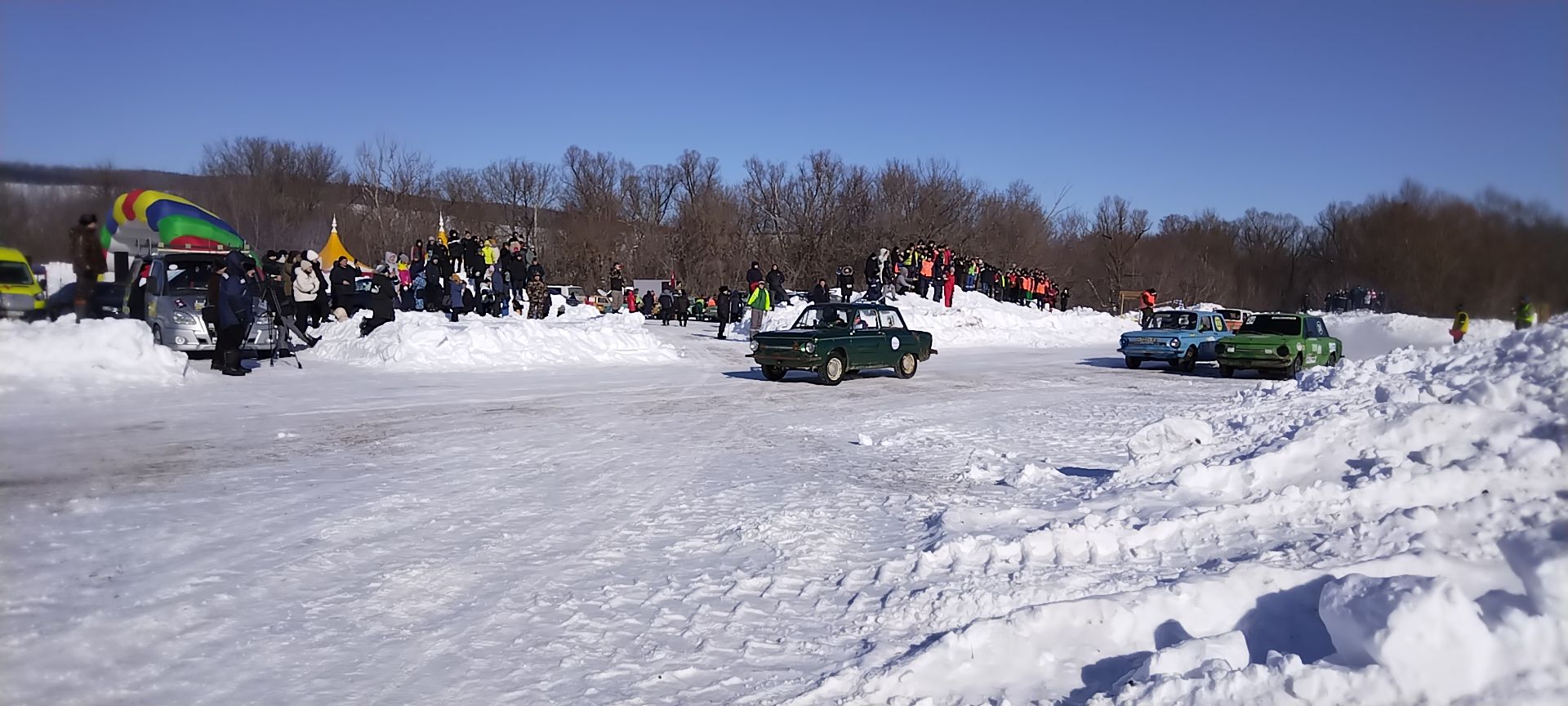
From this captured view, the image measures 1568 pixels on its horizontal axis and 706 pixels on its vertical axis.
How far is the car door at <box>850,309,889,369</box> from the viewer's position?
18484mm

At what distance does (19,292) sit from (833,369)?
12456 mm

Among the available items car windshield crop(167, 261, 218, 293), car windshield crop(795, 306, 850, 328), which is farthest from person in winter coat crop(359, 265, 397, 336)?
car windshield crop(795, 306, 850, 328)

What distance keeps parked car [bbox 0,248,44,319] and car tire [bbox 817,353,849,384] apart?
11530 mm

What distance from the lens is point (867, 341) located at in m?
18.7

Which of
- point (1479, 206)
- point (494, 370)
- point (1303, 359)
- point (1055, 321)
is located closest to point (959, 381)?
point (1303, 359)

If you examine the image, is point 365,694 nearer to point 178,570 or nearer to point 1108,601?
point 178,570

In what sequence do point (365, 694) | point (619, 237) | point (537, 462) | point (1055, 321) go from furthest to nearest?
point (619, 237) < point (1055, 321) < point (537, 462) < point (365, 694)

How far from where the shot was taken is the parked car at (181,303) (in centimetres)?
1722

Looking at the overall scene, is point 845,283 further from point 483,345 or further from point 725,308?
point 483,345

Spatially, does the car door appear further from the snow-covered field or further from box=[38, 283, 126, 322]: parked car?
box=[38, 283, 126, 322]: parked car

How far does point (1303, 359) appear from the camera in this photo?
20.3 m

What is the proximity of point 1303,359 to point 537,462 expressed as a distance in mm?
16881

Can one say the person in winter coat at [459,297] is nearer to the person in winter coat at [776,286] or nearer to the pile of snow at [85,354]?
the person in winter coat at [776,286]

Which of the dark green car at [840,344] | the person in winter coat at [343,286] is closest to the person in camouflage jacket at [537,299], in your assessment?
the person in winter coat at [343,286]
